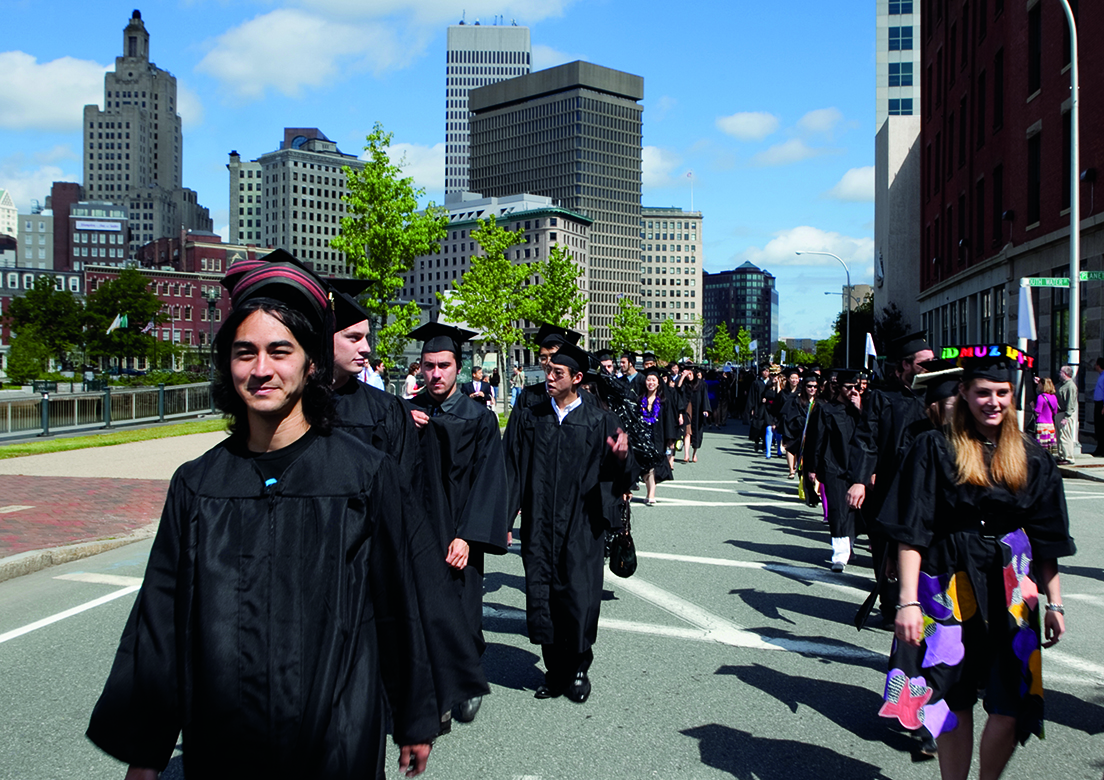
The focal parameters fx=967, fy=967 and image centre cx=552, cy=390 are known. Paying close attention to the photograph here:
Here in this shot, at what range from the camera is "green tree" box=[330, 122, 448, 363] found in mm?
31156

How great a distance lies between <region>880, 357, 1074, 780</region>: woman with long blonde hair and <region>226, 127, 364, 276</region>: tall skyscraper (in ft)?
473

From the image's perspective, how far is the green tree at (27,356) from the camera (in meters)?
51.9

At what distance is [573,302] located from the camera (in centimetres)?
5400

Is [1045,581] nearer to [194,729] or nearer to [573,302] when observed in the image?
[194,729]

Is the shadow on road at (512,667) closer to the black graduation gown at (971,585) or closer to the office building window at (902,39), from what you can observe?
the black graduation gown at (971,585)

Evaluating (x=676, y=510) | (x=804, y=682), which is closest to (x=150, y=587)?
(x=804, y=682)

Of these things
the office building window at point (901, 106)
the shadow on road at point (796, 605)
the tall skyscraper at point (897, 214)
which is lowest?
the shadow on road at point (796, 605)

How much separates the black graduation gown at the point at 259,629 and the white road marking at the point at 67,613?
4836 millimetres

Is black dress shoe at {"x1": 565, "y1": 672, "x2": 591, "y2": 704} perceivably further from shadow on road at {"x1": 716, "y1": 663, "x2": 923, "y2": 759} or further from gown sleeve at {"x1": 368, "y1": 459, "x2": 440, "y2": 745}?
gown sleeve at {"x1": 368, "y1": 459, "x2": 440, "y2": 745}

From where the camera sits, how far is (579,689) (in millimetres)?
5258

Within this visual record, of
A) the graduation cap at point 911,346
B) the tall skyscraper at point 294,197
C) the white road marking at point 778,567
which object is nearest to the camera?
the graduation cap at point 911,346

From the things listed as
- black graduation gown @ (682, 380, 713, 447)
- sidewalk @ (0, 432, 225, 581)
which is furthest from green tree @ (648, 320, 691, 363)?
sidewalk @ (0, 432, 225, 581)

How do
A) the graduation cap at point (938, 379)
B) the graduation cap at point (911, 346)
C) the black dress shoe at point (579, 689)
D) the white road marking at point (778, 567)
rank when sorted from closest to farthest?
the graduation cap at point (938, 379) → the black dress shoe at point (579, 689) → the graduation cap at point (911, 346) → the white road marking at point (778, 567)

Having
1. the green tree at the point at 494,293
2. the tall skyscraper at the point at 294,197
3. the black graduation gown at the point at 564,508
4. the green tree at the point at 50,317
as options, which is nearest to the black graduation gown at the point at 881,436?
the black graduation gown at the point at 564,508
